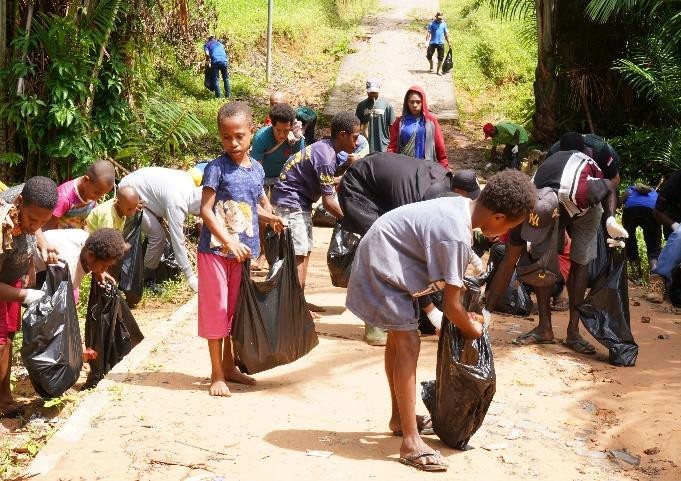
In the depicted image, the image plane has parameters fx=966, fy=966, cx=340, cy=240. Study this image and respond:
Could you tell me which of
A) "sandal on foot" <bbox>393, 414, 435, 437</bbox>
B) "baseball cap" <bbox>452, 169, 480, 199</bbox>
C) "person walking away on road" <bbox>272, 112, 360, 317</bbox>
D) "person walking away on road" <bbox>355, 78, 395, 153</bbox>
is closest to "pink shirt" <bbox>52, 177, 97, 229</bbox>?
"person walking away on road" <bbox>272, 112, 360, 317</bbox>

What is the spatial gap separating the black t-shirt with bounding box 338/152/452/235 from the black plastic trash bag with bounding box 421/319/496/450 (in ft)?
5.30

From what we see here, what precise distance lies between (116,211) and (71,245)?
127cm

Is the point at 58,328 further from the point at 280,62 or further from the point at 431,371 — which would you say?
the point at 280,62

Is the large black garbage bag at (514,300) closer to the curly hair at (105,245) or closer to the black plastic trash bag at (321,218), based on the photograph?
the curly hair at (105,245)

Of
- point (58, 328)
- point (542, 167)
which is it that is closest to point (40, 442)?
point (58, 328)

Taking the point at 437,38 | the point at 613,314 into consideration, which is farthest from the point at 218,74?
the point at 613,314

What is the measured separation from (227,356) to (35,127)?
5.45 meters

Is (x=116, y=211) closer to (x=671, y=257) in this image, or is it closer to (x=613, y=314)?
(x=613, y=314)

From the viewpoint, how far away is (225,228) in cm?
564

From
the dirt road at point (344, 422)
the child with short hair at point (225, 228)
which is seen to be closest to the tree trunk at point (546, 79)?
the dirt road at point (344, 422)

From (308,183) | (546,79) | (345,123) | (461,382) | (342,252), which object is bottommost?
(461,382)

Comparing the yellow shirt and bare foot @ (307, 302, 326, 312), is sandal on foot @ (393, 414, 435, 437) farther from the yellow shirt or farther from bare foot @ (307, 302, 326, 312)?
the yellow shirt

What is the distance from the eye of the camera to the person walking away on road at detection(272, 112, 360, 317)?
7.12 m

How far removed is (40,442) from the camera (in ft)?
18.9
